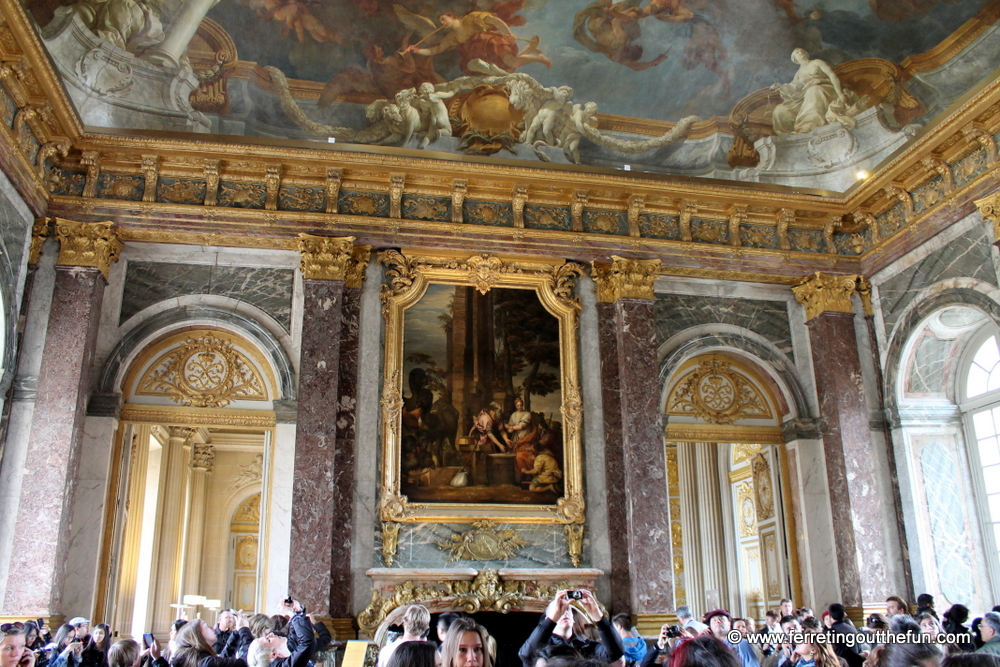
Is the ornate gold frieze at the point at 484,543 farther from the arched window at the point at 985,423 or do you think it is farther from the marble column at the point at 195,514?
the marble column at the point at 195,514

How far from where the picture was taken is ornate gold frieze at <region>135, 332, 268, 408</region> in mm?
12672

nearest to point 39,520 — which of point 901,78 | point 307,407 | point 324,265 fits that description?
point 307,407

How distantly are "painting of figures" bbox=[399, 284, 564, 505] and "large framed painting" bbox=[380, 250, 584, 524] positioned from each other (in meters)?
0.02

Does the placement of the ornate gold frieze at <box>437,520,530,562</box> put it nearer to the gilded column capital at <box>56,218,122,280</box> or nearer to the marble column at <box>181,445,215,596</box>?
Result: the gilded column capital at <box>56,218,122,280</box>

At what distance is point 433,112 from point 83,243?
18.6 feet

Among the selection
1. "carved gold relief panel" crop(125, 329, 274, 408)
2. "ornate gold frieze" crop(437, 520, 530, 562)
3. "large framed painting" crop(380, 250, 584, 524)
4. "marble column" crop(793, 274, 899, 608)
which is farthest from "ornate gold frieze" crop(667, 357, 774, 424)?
"carved gold relief panel" crop(125, 329, 274, 408)

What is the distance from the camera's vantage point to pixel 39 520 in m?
10.9

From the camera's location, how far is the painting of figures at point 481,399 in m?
12.4

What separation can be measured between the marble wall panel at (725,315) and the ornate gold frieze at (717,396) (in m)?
0.73

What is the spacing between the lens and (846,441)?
13.3 m

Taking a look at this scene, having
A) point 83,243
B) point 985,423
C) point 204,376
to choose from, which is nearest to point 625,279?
point 985,423

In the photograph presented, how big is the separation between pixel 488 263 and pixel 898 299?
670cm

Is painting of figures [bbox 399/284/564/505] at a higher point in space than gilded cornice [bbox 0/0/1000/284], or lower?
lower

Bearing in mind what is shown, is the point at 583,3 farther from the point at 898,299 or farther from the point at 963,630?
the point at 963,630
